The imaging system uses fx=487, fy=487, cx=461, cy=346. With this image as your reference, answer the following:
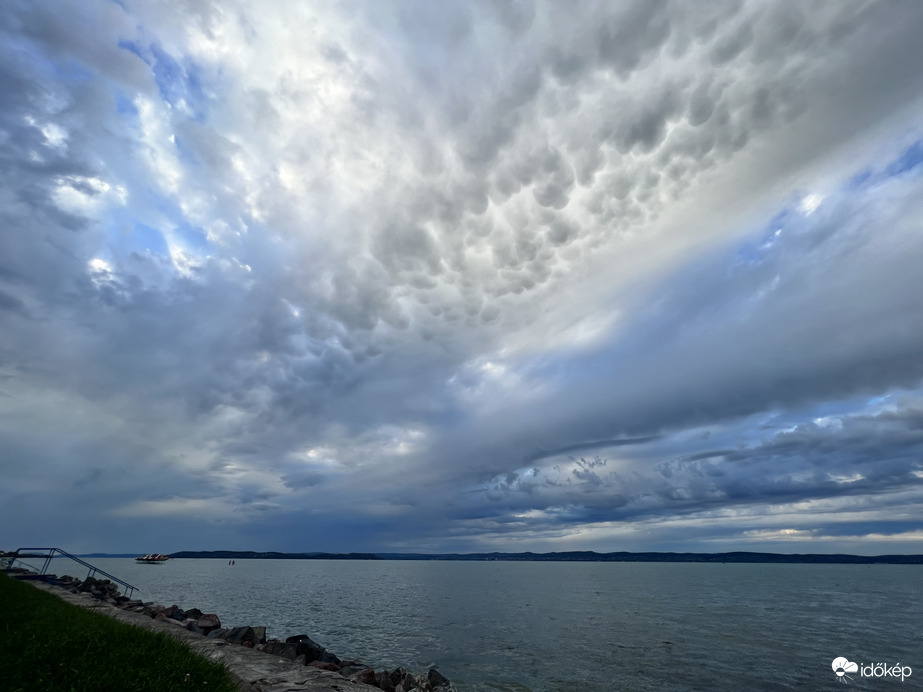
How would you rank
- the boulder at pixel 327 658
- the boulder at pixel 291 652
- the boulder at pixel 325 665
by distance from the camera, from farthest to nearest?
the boulder at pixel 327 658 < the boulder at pixel 291 652 < the boulder at pixel 325 665

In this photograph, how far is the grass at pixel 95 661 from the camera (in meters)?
11.7

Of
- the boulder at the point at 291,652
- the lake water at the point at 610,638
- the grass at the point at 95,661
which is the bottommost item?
the lake water at the point at 610,638

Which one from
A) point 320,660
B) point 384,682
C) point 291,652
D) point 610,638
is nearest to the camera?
point 384,682

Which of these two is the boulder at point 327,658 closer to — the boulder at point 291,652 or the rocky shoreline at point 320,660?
the rocky shoreline at point 320,660

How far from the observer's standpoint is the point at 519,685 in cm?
2811

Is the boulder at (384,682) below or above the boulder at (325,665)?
below

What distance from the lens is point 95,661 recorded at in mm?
12844

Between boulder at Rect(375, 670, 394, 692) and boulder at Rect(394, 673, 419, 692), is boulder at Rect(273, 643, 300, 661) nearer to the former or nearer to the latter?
boulder at Rect(375, 670, 394, 692)

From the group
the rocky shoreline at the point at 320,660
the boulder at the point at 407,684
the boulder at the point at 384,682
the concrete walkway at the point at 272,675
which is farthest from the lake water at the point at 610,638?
the concrete walkway at the point at 272,675

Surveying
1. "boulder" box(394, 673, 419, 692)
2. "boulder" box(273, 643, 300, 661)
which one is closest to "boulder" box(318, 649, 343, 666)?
"boulder" box(273, 643, 300, 661)

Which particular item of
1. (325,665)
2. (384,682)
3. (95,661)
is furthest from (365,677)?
(95,661)

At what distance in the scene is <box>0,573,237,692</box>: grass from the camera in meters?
11.7

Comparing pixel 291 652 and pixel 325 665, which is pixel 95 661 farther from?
Answer: pixel 291 652

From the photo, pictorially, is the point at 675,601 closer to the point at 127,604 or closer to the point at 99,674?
the point at 127,604
